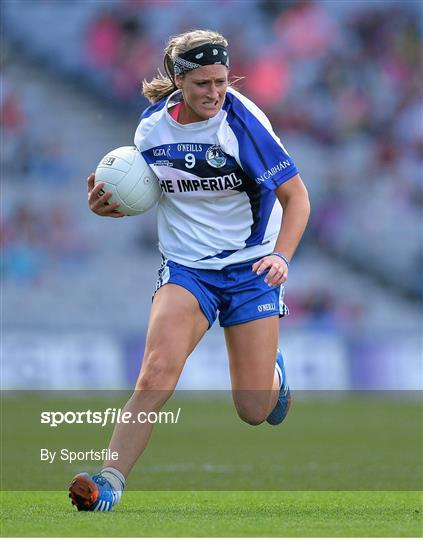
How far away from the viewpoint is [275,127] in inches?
746

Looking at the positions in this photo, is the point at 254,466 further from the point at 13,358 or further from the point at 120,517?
the point at 13,358

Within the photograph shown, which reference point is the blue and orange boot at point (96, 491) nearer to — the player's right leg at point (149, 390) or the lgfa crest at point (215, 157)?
the player's right leg at point (149, 390)

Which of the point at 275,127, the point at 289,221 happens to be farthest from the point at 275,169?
the point at 275,127

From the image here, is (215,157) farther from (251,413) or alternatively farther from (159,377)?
(251,413)

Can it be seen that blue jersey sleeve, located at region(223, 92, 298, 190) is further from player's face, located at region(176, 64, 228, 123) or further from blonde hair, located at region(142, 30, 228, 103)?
blonde hair, located at region(142, 30, 228, 103)

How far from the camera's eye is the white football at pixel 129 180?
19.4ft

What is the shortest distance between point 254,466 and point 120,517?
11.2ft

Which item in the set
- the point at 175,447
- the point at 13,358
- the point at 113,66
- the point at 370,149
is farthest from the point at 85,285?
the point at 175,447

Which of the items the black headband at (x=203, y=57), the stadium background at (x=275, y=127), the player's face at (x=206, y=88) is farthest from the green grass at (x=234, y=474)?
the stadium background at (x=275, y=127)

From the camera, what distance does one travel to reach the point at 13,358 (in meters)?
15.6

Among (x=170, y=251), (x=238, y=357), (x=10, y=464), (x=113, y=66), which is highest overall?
(x=113, y=66)

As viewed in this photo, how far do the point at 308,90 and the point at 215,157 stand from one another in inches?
543

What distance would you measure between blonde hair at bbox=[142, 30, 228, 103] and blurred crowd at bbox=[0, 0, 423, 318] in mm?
12023

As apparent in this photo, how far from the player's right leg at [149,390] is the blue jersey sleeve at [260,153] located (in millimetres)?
733
